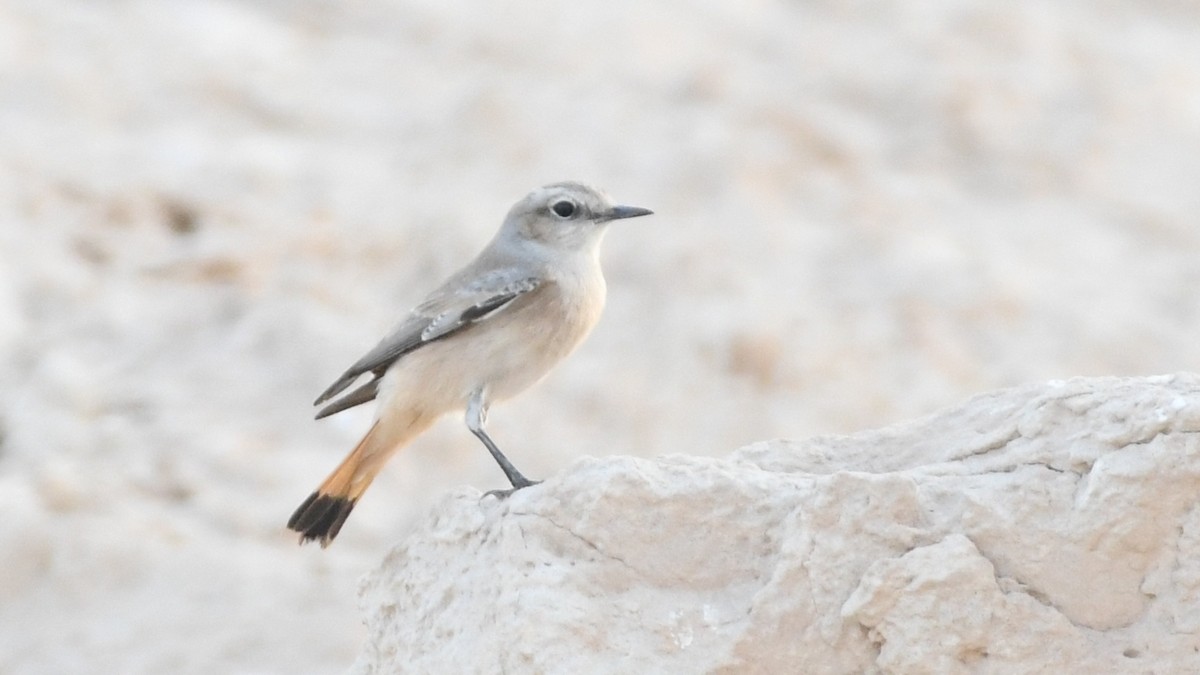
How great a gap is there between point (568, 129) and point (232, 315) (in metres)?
3.15

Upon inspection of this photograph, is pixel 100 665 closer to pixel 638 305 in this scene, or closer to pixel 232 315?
pixel 232 315

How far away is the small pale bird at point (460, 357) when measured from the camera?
6.36 m

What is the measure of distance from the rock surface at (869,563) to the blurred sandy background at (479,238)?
3.58 metres

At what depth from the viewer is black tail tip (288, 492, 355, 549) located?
6.24m

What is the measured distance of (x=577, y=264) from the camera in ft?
21.9

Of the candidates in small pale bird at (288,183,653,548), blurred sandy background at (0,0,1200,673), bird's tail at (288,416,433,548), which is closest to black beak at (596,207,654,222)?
small pale bird at (288,183,653,548)

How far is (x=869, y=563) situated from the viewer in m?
4.35

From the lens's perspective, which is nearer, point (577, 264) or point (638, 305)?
point (577, 264)

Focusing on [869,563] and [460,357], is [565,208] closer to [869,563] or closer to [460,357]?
[460,357]

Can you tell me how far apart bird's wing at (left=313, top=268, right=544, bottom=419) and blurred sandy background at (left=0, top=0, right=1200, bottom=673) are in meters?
1.88

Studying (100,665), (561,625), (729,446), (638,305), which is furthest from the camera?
(638,305)

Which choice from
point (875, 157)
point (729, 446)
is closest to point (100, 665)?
A: point (729, 446)

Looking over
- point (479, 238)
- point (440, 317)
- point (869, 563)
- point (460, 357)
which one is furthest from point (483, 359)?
point (479, 238)

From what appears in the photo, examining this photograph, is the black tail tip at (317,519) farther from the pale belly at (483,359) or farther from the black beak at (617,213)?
the black beak at (617,213)
